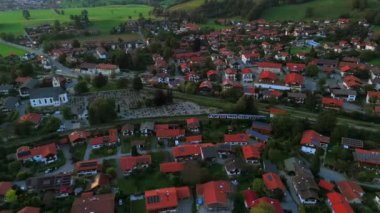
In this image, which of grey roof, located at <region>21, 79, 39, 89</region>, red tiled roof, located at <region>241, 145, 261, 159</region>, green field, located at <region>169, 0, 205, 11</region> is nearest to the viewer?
red tiled roof, located at <region>241, 145, 261, 159</region>

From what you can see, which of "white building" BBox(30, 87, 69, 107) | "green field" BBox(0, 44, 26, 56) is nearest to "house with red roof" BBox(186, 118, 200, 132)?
"white building" BBox(30, 87, 69, 107)

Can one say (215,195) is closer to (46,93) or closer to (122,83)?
(122,83)

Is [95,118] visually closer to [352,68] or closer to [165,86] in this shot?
[165,86]

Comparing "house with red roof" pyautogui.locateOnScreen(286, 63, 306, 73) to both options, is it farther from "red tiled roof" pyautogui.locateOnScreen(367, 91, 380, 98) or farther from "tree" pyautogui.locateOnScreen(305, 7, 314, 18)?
"tree" pyautogui.locateOnScreen(305, 7, 314, 18)

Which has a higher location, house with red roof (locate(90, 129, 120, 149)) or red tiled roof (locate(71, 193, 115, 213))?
house with red roof (locate(90, 129, 120, 149))

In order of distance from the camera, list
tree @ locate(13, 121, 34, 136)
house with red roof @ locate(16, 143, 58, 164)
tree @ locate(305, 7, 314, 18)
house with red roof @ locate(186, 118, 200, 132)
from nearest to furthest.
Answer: house with red roof @ locate(16, 143, 58, 164) → tree @ locate(13, 121, 34, 136) → house with red roof @ locate(186, 118, 200, 132) → tree @ locate(305, 7, 314, 18)
